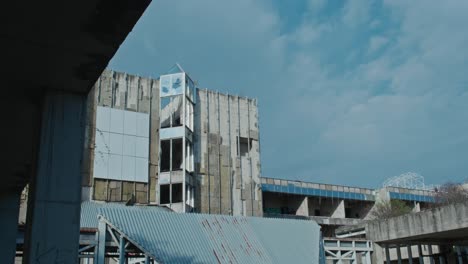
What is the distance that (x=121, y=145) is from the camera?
145 feet

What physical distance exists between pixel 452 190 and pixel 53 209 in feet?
201

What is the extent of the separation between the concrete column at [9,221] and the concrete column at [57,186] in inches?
326

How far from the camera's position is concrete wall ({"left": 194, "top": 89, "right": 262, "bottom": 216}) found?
47.8 meters

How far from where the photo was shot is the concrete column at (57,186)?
8.56 m

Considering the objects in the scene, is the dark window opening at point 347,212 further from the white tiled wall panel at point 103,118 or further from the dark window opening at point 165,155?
the white tiled wall panel at point 103,118

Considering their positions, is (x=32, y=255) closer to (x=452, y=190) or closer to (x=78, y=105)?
(x=78, y=105)

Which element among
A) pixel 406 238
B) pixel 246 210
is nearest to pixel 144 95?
pixel 246 210

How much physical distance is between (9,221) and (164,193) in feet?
97.8

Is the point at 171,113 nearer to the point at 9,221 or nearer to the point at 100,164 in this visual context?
the point at 100,164

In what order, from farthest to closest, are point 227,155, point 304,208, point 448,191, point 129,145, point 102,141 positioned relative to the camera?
A: point 448,191 → point 304,208 → point 227,155 → point 129,145 → point 102,141

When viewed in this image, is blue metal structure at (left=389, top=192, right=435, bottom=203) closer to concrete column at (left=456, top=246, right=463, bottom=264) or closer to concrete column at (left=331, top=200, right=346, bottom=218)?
concrete column at (left=331, top=200, right=346, bottom=218)

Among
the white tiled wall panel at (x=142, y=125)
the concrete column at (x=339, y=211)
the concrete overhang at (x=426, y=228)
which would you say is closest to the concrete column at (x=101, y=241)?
the concrete overhang at (x=426, y=228)

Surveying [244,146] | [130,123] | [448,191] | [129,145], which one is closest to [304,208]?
[244,146]

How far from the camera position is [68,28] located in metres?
7.42
